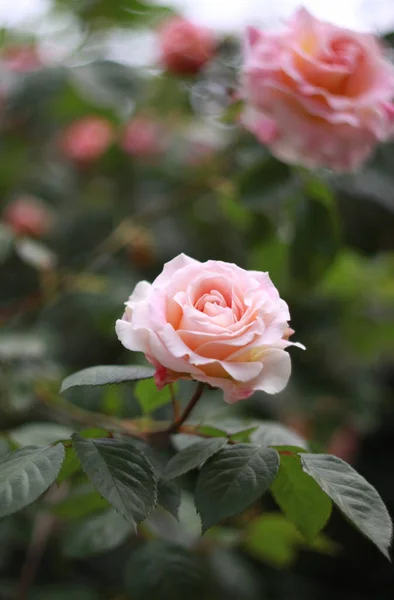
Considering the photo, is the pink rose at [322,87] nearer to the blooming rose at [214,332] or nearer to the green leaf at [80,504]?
the blooming rose at [214,332]

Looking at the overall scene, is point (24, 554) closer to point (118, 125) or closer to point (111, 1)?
point (118, 125)

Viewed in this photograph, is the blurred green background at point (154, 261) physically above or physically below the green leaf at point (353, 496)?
below

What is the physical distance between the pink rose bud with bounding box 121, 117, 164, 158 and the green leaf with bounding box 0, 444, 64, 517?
3.14ft

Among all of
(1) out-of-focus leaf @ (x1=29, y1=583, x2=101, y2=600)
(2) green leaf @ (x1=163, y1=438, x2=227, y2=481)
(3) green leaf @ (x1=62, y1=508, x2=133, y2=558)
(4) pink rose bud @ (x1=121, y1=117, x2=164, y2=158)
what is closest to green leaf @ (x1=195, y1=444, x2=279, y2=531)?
(2) green leaf @ (x1=163, y1=438, x2=227, y2=481)

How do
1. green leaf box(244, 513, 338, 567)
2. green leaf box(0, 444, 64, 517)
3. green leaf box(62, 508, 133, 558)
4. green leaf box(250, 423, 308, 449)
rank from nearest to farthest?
1. green leaf box(0, 444, 64, 517)
2. green leaf box(250, 423, 308, 449)
3. green leaf box(62, 508, 133, 558)
4. green leaf box(244, 513, 338, 567)

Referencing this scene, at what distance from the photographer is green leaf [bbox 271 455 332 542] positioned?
1.39 feet

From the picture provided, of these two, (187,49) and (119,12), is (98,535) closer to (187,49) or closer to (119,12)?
(187,49)

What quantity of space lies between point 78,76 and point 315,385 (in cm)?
58

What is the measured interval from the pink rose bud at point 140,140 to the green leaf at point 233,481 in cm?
97

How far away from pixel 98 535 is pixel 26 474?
25 cm

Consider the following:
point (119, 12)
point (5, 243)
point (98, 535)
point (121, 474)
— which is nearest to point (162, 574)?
point (98, 535)

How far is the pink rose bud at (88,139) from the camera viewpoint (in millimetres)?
1281

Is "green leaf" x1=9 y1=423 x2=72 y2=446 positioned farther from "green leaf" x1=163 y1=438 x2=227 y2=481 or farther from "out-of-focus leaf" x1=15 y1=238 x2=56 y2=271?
"out-of-focus leaf" x1=15 y1=238 x2=56 y2=271

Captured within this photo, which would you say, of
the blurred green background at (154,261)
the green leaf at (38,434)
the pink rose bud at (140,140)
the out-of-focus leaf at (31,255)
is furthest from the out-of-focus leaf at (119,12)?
the green leaf at (38,434)
